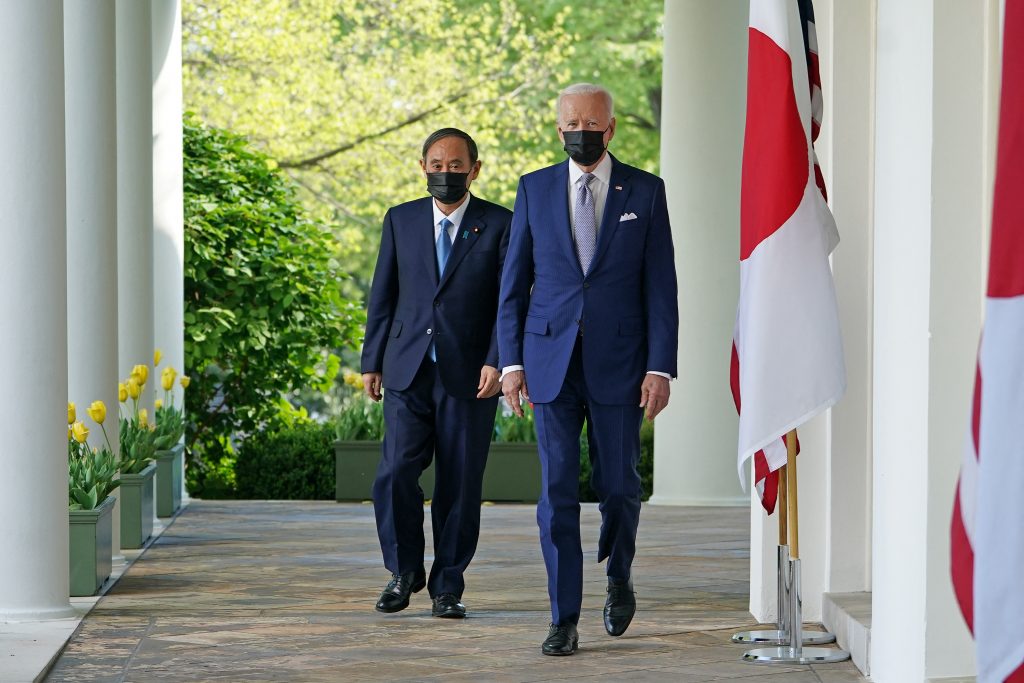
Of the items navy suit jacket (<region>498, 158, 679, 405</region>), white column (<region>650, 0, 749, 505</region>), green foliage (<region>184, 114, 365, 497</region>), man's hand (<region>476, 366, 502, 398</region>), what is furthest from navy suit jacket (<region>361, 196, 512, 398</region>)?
green foliage (<region>184, 114, 365, 497</region>)

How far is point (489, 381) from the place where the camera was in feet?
21.8

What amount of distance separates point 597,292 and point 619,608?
1283mm

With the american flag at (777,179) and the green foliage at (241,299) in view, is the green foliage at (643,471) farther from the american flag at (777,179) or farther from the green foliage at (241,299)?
the american flag at (777,179)

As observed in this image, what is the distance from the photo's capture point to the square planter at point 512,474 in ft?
42.8

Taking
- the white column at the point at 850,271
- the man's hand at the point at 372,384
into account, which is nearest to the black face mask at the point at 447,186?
the man's hand at the point at 372,384

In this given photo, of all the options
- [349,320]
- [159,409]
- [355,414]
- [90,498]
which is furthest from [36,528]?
[349,320]

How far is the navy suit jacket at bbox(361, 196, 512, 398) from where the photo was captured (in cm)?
699

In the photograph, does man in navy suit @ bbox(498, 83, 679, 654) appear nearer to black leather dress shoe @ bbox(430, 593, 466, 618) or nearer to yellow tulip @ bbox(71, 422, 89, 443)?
black leather dress shoe @ bbox(430, 593, 466, 618)

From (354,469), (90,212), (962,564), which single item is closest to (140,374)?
(90,212)

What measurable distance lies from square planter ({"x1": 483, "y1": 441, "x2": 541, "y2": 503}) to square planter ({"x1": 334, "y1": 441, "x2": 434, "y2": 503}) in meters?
0.57

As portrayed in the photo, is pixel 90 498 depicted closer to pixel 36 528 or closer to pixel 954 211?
pixel 36 528

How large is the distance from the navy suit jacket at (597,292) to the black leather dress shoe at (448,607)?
1.30 meters

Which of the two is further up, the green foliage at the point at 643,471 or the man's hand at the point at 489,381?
the man's hand at the point at 489,381

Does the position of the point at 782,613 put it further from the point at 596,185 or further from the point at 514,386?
the point at 596,185
